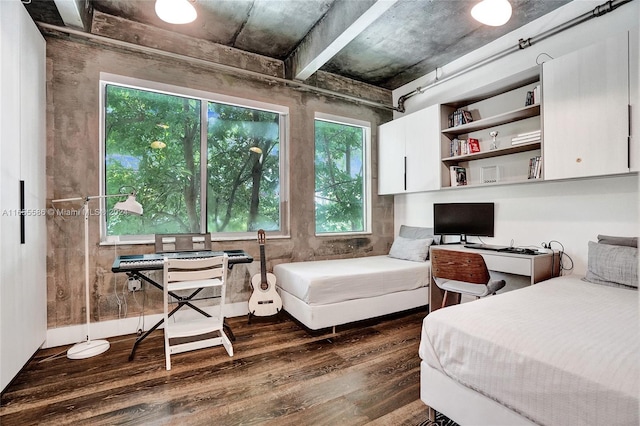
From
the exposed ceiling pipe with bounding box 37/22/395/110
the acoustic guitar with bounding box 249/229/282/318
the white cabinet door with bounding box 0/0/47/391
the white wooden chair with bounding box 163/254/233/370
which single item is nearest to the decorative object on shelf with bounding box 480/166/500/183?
the exposed ceiling pipe with bounding box 37/22/395/110

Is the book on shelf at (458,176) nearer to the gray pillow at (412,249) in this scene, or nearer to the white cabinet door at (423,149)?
the white cabinet door at (423,149)

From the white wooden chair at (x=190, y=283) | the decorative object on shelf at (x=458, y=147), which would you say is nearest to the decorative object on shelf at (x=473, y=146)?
the decorative object on shelf at (x=458, y=147)

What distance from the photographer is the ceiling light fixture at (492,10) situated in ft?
7.23

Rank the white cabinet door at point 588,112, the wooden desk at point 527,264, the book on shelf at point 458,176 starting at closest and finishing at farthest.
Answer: the white cabinet door at point 588,112
the wooden desk at point 527,264
the book on shelf at point 458,176

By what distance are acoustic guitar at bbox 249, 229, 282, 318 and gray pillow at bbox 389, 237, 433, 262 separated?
5.60 feet

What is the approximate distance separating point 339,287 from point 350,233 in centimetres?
151

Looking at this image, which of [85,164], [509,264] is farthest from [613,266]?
[85,164]

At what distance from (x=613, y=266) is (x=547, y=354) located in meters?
1.70

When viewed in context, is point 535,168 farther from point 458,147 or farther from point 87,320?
point 87,320

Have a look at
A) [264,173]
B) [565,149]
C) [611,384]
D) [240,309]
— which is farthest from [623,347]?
[264,173]

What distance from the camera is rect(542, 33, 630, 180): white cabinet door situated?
2.26m

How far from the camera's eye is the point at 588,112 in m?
2.41

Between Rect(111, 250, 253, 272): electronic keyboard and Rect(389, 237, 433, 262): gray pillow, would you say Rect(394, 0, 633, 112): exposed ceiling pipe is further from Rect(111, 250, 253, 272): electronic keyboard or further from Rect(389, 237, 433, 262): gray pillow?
Rect(111, 250, 253, 272): electronic keyboard

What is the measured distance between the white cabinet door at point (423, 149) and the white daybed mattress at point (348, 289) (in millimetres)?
1031
